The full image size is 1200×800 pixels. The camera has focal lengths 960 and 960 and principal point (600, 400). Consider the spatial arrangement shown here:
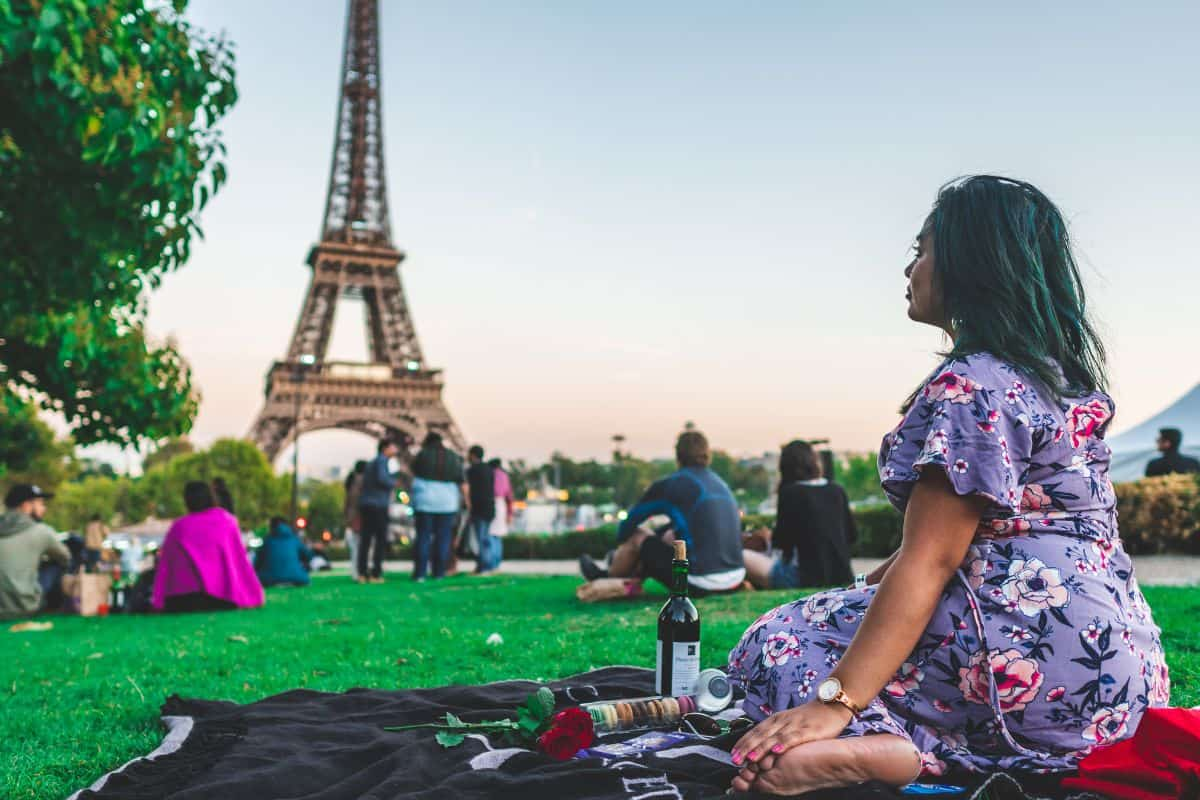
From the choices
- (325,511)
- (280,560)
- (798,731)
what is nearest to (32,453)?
(280,560)

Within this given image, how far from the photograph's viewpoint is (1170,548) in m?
12.8

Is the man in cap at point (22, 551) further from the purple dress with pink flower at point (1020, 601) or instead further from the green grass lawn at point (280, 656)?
the purple dress with pink flower at point (1020, 601)

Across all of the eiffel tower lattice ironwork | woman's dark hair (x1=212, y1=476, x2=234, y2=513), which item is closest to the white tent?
woman's dark hair (x1=212, y1=476, x2=234, y2=513)

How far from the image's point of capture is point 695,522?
702 centimetres

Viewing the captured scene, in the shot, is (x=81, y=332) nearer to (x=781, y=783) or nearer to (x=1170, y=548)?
(x=781, y=783)

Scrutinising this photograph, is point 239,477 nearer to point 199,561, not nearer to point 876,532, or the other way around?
point 876,532

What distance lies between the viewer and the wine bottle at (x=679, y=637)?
3.00 meters

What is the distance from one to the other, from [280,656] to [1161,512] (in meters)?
11.6

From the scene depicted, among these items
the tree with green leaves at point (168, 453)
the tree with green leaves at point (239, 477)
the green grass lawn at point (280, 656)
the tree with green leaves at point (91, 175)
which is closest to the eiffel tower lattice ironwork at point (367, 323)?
the tree with green leaves at point (239, 477)

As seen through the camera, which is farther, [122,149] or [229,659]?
[122,149]

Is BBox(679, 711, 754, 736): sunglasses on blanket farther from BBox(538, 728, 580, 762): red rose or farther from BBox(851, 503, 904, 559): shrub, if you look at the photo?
BBox(851, 503, 904, 559): shrub

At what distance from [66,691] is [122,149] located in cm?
349

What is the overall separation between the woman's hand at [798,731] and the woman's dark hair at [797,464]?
17.5 ft

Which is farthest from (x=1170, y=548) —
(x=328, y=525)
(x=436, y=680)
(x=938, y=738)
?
(x=328, y=525)
